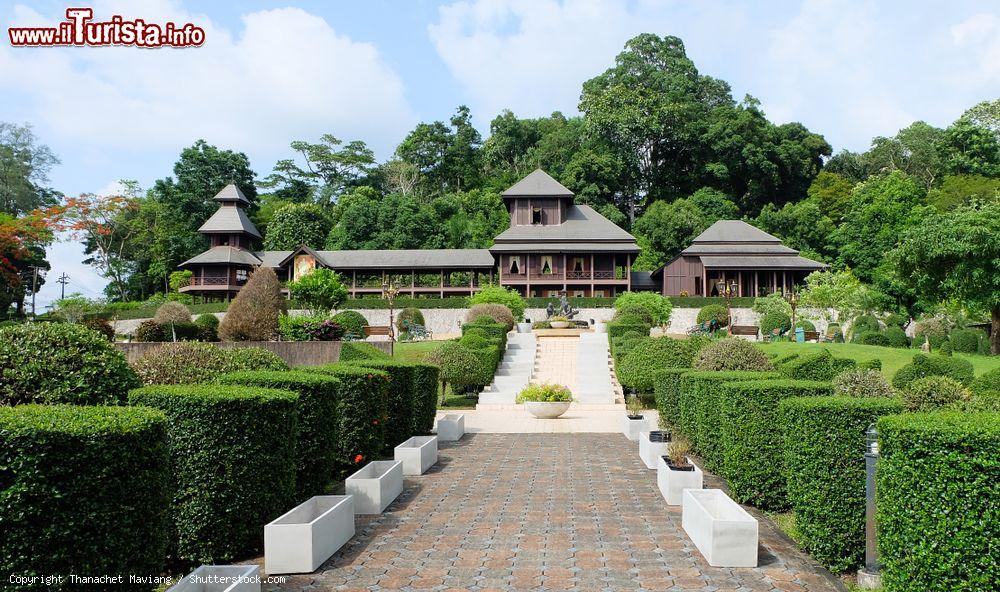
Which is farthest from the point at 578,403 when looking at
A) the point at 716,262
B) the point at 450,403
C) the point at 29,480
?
the point at 716,262

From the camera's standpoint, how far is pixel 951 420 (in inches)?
181

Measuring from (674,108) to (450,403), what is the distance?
1763 inches

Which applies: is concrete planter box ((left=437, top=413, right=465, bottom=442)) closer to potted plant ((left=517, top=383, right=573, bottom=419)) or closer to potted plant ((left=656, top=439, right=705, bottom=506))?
potted plant ((left=517, top=383, right=573, bottom=419))

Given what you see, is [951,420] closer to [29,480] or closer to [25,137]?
[29,480]

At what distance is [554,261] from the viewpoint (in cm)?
4634

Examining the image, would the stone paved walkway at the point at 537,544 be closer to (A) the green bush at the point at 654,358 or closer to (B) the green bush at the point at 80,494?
(B) the green bush at the point at 80,494

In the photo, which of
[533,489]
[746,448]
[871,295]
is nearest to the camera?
[746,448]

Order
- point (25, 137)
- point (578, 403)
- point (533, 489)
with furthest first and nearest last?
point (25, 137)
point (578, 403)
point (533, 489)

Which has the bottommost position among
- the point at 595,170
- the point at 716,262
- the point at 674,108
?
the point at 716,262

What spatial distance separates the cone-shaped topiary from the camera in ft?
85.2

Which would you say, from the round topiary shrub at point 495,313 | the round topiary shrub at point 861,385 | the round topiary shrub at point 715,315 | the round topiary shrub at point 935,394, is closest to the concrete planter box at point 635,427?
the round topiary shrub at point 861,385

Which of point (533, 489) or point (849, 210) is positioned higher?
point (849, 210)

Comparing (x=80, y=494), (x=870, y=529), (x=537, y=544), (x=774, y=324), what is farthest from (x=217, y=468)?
(x=774, y=324)

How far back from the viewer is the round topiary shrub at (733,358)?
13.3 metres
